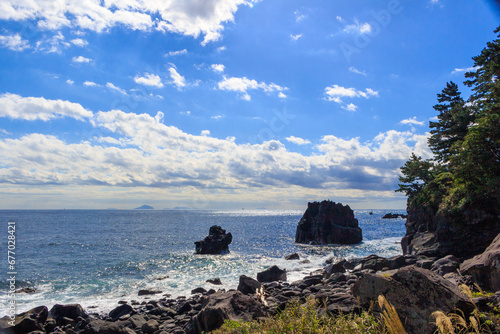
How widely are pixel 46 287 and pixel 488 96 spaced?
132 ft

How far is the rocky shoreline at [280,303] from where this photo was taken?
22.2 feet

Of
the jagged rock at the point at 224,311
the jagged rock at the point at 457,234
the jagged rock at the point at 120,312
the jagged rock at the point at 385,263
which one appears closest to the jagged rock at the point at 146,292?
the jagged rock at the point at 120,312

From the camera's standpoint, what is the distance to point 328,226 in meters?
64.7

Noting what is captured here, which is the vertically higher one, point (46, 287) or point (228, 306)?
point (228, 306)

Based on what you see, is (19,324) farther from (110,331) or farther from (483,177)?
(483,177)

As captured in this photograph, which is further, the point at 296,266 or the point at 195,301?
the point at 296,266

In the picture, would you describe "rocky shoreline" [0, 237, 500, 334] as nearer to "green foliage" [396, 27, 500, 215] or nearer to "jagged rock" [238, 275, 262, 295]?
"jagged rock" [238, 275, 262, 295]

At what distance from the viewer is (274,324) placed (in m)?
5.81

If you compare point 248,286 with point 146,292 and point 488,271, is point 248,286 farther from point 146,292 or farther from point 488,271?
point 488,271

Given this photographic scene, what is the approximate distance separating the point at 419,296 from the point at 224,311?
635 cm

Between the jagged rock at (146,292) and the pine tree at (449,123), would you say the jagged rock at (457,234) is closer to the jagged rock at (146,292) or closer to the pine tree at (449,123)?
the pine tree at (449,123)

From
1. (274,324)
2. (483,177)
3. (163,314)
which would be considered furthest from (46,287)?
(483,177)

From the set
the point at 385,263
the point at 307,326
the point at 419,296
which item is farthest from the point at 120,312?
the point at 385,263

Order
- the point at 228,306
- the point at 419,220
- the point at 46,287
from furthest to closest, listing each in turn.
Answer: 1. the point at 419,220
2. the point at 46,287
3. the point at 228,306
